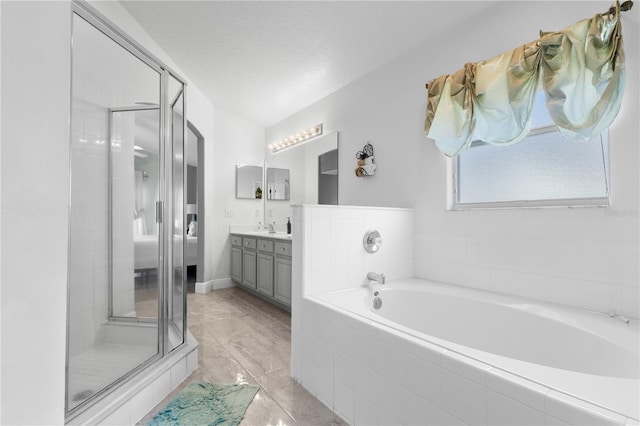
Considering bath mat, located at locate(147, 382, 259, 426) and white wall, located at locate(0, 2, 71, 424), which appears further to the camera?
bath mat, located at locate(147, 382, 259, 426)

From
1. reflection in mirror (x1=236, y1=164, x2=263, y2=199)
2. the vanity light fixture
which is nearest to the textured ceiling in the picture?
the vanity light fixture

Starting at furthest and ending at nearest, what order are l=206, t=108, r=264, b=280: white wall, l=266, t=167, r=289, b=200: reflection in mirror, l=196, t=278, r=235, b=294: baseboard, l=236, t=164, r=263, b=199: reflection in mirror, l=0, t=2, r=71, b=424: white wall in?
l=236, t=164, r=263, b=199: reflection in mirror
l=206, t=108, r=264, b=280: white wall
l=266, t=167, r=289, b=200: reflection in mirror
l=196, t=278, r=235, b=294: baseboard
l=0, t=2, r=71, b=424: white wall

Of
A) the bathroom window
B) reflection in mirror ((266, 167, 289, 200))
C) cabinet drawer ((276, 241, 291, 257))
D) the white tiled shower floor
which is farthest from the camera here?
reflection in mirror ((266, 167, 289, 200))

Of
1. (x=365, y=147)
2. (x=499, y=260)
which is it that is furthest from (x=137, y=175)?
(x=499, y=260)

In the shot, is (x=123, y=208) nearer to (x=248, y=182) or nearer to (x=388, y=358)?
(x=388, y=358)

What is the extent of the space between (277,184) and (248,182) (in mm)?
545

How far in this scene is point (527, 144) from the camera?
200cm

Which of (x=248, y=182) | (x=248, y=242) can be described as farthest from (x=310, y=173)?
(x=248, y=182)

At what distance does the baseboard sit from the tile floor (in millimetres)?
321

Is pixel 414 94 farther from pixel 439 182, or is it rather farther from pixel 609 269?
pixel 609 269

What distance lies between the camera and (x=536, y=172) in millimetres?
1938

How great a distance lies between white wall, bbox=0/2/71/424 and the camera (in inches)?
16.2

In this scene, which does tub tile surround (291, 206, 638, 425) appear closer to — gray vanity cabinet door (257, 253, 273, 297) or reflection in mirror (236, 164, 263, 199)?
gray vanity cabinet door (257, 253, 273, 297)

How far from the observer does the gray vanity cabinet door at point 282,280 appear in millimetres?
2994
